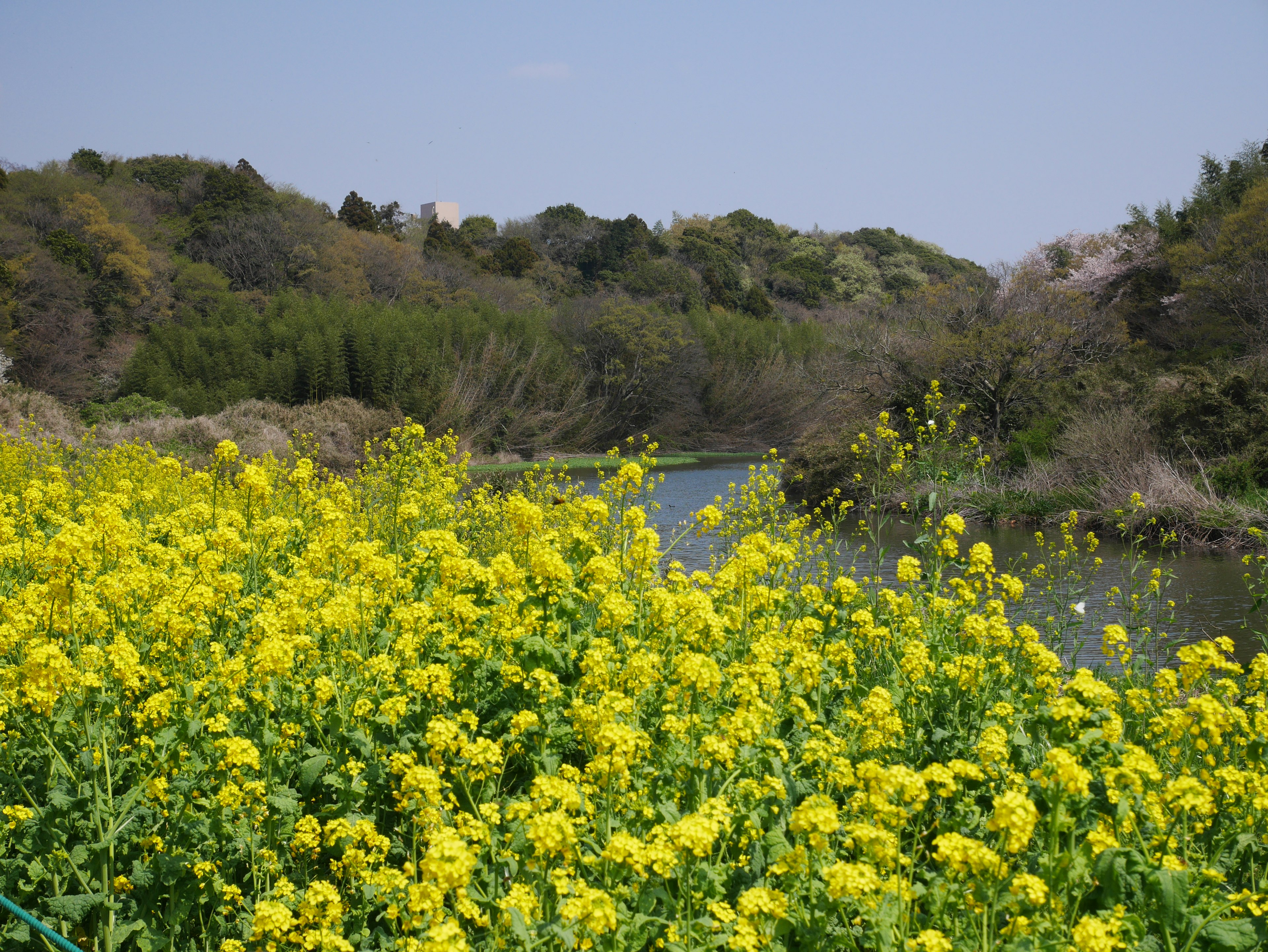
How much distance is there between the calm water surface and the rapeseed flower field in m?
1.92

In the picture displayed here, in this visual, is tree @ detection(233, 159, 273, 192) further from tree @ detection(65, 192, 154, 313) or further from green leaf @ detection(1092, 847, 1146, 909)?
green leaf @ detection(1092, 847, 1146, 909)

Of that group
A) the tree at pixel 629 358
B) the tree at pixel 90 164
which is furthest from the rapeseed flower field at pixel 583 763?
the tree at pixel 90 164

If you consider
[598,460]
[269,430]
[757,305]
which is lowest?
[598,460]

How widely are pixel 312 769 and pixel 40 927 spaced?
Result: 0.69 m

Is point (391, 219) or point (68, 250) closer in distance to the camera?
point (68, 250)

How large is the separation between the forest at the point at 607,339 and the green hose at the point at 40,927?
45.6 ft

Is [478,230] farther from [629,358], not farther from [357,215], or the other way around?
[629,358]

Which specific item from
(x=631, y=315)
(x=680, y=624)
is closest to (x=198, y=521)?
(x=680, y=624)

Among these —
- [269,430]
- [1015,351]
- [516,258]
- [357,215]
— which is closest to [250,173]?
[357,215]

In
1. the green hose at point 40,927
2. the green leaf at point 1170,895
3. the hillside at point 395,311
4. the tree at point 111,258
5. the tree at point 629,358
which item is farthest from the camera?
the tree at point 629,358

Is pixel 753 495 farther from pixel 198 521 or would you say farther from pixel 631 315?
pixel 631 315

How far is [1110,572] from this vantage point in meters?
10.3

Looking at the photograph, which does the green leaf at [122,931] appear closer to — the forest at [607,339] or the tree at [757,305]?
the forest at [607,339]

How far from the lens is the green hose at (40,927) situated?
6.79ft
